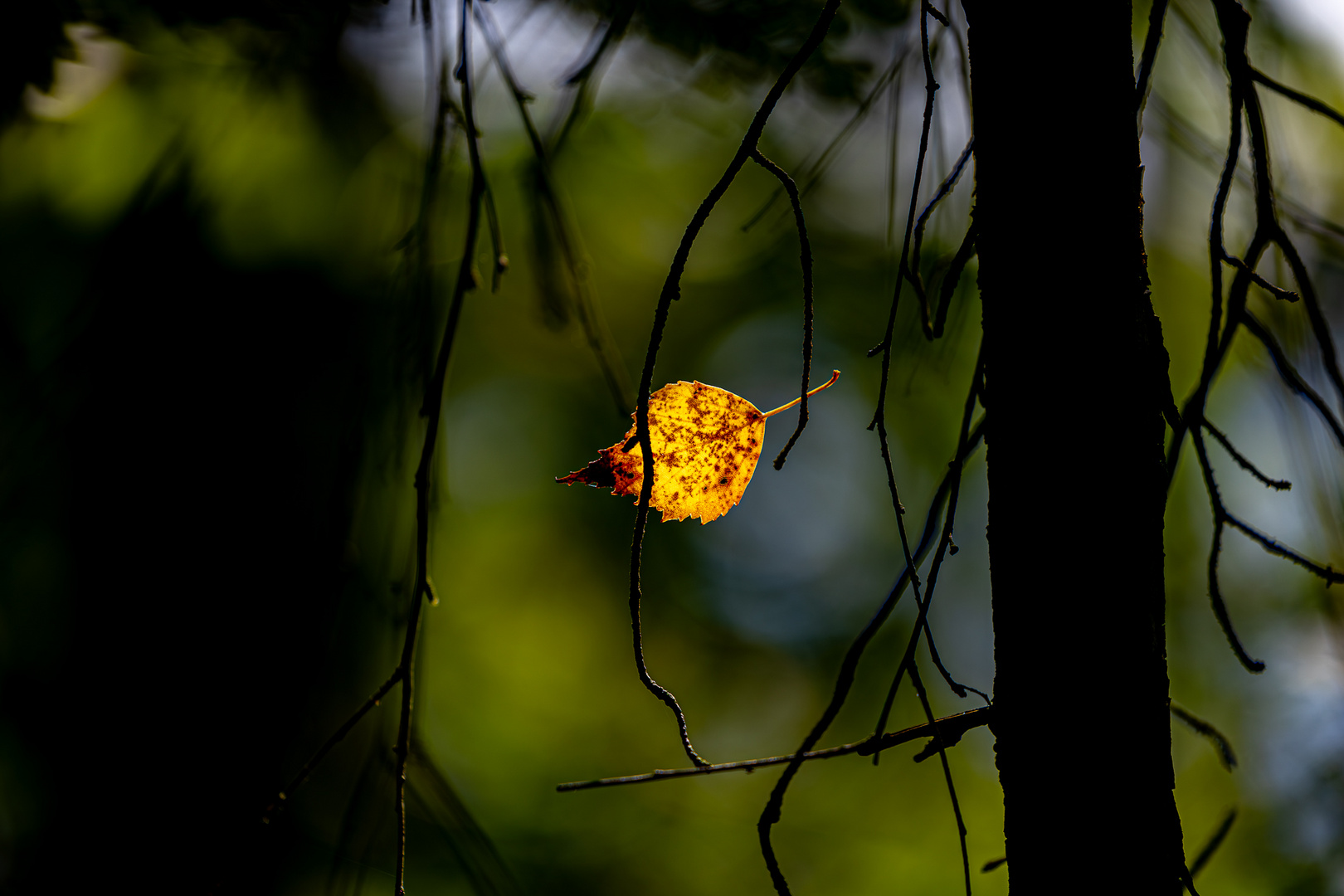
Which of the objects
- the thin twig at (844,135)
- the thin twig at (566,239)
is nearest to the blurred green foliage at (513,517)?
the thin twig at (566,239)

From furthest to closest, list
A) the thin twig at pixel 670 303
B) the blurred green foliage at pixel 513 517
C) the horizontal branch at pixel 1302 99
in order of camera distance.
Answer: the blurred green foliage at pixel 513 517 → the horizontal branch at pixel 1302 99 → the thin twig at pixel 670 303

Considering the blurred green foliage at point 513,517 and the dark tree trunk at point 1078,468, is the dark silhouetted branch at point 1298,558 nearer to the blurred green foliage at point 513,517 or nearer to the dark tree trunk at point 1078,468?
the dark tree trunk at point 1078,468

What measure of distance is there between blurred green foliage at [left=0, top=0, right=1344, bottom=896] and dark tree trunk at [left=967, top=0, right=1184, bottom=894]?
379 mm

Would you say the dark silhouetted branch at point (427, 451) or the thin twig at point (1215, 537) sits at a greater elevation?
the thin twig at point (1215, 537)

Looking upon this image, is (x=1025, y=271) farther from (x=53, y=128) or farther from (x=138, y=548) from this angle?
(x=138, y=548)

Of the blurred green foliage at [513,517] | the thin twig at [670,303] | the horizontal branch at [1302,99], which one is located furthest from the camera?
the blurred green foliage at [513,517]

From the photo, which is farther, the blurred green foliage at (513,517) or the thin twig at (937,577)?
the blurred green foliage at (513,517)

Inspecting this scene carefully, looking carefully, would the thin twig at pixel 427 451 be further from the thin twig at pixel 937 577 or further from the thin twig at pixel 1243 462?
the thin twig at pixel 1243 462

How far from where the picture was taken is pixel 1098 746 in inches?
10.6

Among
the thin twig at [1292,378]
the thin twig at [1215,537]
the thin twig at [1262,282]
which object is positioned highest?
the thin twig at [1262,282]

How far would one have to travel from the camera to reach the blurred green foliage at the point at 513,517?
111 cm

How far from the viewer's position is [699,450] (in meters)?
0.45

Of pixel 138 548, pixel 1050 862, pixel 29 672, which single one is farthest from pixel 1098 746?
pixel 29 672

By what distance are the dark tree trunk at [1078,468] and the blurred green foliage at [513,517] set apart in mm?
379
